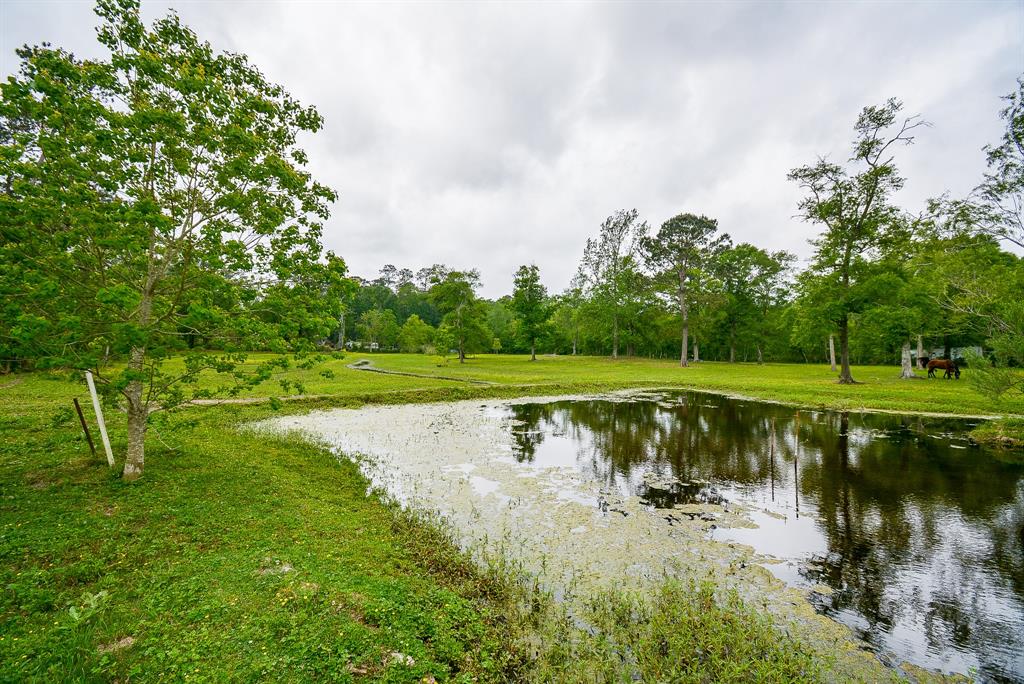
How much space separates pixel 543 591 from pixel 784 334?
78.6 m

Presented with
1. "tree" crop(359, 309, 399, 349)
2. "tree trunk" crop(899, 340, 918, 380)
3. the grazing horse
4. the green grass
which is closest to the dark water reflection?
the green grass

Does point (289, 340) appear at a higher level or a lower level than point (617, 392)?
higher

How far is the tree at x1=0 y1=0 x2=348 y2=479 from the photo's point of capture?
723cm

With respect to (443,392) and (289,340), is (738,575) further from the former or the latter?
(443,392)

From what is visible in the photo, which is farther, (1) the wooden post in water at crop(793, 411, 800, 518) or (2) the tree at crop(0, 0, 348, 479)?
(1) the wooden post in water at crop(793, 411, 800, 518)

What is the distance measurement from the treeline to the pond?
19.6 feet

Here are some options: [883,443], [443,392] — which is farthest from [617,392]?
[883,443]

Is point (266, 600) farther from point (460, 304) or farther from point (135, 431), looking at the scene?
point (460, 304)

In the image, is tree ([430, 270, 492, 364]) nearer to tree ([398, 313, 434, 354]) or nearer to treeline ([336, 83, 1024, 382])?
treeline ([336, 83, 1024, 382])

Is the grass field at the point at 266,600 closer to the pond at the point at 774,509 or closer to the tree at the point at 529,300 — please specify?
the pond at the point at 774,509

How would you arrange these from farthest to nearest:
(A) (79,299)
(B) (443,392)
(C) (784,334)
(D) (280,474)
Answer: (C) (784,334), (B) (443,392), (D) (280,474), (A) (79,299)

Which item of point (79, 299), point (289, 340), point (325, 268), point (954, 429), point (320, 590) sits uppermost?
point (325, 268)

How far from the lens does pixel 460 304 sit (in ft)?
180

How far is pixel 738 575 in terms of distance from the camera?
287 inches
